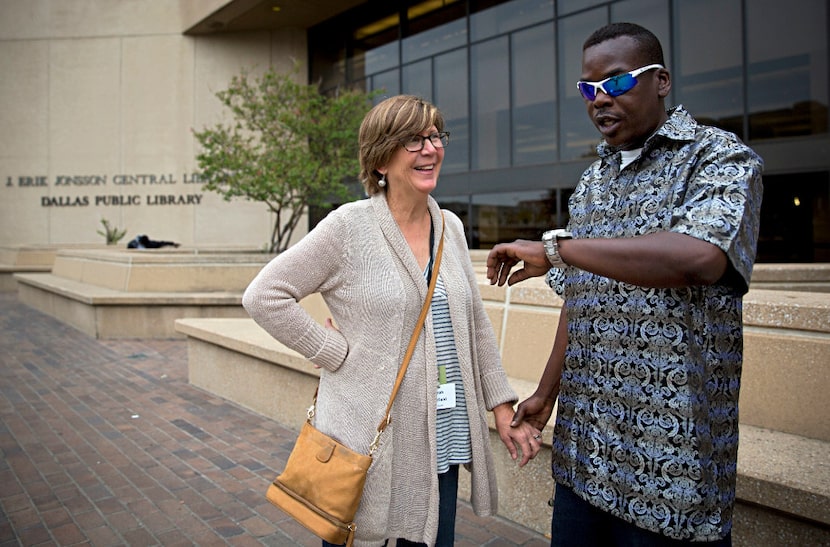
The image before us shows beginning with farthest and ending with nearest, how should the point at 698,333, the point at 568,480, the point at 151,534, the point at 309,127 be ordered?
the point at 309,127 → the point at 151,534 → the point at 568,480 → the point at 698,333

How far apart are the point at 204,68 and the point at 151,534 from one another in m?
23.1

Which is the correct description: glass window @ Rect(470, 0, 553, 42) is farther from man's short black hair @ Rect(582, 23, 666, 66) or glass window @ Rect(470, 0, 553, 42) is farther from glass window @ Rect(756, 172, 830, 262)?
man's short black hair @ Rect(582, 23, 666, 66)

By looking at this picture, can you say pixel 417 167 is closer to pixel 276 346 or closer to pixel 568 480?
pixel 568 480

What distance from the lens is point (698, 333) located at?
1.56m

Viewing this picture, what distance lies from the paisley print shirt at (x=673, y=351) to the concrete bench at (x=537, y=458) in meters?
1.04

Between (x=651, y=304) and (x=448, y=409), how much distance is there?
0.90m

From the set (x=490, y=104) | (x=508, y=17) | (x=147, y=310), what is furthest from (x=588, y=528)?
(x=508, y=17)

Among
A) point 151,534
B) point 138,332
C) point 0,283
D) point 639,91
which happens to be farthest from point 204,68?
point 639,91

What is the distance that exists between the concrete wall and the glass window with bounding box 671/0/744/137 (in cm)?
1459

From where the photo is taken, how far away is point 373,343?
2131 millimetres

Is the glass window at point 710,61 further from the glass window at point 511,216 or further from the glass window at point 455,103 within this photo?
the glass window at point 455,103

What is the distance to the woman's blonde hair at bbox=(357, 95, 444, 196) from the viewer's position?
2.17 meters

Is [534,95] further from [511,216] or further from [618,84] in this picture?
[618,84]

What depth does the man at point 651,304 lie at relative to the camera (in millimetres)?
1458
